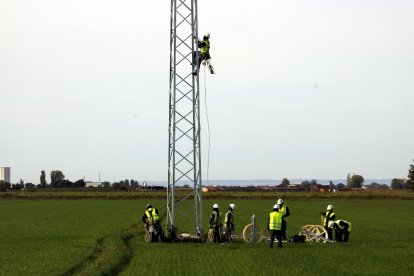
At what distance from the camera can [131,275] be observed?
21.1m

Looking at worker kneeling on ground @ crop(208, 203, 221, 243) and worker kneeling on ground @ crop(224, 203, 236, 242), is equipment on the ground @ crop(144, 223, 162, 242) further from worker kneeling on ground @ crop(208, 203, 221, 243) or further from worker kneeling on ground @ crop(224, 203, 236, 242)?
worker kneeling on ground @ crop(224, 203, 236, 242)

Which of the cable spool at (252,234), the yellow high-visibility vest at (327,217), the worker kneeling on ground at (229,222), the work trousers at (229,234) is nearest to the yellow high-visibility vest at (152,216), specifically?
the worker kneeling on ground at (229,222)

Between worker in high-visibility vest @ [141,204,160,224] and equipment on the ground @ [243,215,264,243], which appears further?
equipment on the ground @ [243,215,264,243]

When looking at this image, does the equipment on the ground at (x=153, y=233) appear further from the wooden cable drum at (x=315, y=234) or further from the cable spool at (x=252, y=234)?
the wooden cable drum at (x=315, y=234)

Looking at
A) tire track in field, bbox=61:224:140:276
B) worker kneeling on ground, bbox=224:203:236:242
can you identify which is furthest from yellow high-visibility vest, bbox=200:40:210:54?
tire track in field, bbox=61:224:140:276

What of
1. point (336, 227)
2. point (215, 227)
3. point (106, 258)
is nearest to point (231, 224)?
point (215, 227)

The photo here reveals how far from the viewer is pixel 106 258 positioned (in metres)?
25.1

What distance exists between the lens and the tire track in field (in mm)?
21922

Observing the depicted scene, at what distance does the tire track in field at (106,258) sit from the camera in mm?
21922

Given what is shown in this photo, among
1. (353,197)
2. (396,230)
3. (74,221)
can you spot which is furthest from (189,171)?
(353,197)

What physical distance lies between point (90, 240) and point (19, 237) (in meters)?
5.43

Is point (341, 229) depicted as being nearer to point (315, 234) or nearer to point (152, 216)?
point (315, 234)

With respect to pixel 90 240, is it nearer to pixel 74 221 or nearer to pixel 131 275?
pixel 131 275

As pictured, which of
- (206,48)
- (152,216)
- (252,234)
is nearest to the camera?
(152,216)
